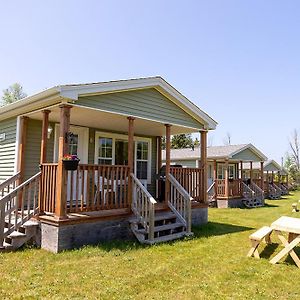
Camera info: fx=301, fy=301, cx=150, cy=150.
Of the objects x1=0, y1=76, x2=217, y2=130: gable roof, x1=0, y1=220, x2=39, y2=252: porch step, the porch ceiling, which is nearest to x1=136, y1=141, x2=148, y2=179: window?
the porch ceiling

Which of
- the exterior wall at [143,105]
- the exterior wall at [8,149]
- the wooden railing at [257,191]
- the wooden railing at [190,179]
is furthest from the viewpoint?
the wooden railing at [257,191]

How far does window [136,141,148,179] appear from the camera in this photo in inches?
443

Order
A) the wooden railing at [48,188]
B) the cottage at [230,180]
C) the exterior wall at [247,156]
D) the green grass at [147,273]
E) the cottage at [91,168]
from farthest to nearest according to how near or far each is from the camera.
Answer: the exterior wall at [247,156] → the cottage at [230,180] → the wooden railing at [48,188] → the cottage at [91,168] → the green grass at [147,273]

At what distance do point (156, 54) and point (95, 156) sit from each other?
13.9ft

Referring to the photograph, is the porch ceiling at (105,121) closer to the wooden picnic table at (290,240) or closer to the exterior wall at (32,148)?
the exterior wall at (32,148)

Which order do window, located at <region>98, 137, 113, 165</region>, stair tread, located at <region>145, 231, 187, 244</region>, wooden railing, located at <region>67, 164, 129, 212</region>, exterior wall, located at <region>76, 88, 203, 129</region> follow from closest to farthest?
wooden railing, located at <region>67, 164, 129, 212</region> < stair tread, located at <region>145, 231, 187, 244</region> < exterior wall, located at <region>76, 88, 203, 129</region> < window, located at <region>98, 137, 113, 165</region>

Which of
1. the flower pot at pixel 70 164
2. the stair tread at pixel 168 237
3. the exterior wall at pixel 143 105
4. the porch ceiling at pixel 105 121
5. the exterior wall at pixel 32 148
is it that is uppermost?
the exterior wall at pixel 143 105

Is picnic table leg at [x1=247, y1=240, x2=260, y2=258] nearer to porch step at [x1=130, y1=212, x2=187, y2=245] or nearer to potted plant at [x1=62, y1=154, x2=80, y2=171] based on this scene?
porch step at [x1=130, y1=212, x2=187, y2=245]

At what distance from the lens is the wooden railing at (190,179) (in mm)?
9227

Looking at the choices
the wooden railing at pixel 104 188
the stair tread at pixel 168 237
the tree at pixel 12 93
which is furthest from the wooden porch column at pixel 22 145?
the tree at pixel 12 93

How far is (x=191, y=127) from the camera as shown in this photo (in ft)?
32.0

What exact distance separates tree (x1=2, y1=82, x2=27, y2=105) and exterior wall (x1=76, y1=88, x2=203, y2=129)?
110 feet

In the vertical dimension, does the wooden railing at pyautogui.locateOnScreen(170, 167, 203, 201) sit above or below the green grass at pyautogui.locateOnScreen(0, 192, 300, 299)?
above

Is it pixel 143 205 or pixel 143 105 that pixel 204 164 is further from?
pixel 143 205
